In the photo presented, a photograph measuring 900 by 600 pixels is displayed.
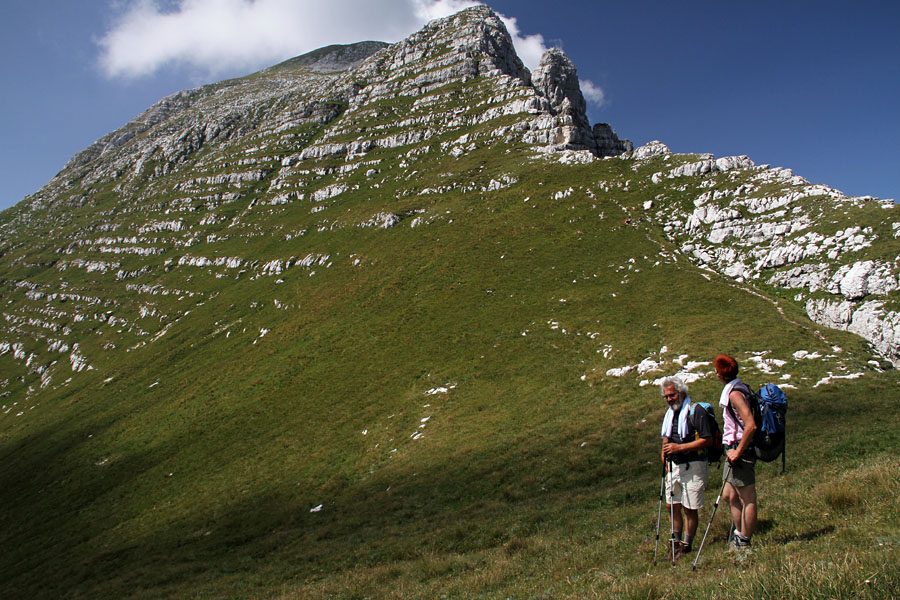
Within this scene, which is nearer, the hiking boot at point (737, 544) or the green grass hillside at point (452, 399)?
the hiking boot at point (737, 544)

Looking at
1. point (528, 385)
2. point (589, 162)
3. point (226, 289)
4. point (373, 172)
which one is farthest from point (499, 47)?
point (528, 385)

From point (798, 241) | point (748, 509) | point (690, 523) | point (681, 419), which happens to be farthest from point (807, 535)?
point (798, 241)

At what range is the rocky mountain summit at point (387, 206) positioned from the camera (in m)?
41.1

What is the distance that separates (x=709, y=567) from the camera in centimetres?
763

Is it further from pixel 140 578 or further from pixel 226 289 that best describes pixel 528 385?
pixel 226 289

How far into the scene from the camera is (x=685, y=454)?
877 cm

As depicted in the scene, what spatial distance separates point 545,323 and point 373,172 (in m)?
92.6

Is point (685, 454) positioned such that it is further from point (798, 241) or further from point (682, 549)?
point (798, 241)

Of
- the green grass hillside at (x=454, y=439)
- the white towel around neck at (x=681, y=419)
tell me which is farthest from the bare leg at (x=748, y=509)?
the white towel around neck at (x=681, y=419)

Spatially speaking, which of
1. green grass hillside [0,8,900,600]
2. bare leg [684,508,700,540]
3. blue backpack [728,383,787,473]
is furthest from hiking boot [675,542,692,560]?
blue backpack [728,383,787,473]

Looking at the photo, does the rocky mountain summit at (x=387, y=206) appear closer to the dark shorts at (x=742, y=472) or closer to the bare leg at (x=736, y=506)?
the bare leg at (x=736, y=506)

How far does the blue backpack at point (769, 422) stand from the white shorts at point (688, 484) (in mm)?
1110

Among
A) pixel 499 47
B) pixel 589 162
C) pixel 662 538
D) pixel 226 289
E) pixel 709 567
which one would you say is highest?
pixel 499 47

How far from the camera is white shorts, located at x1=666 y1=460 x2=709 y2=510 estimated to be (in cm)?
868
